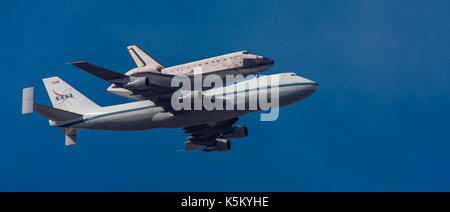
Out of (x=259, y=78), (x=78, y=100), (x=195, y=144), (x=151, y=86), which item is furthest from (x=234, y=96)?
(x=78, y=100)

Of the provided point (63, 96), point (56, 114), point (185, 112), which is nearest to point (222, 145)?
point (185, 112)

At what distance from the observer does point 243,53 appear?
6341 cm

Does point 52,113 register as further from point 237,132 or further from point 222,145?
point 237,132

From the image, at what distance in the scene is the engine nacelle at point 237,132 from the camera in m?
63.5

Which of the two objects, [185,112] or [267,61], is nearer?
[185,112]

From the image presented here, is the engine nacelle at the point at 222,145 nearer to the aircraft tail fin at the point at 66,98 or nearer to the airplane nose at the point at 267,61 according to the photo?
the airplane nose at the point at 267,61

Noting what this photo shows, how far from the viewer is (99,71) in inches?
1943

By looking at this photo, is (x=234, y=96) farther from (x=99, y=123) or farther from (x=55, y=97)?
(x=55, y=97)

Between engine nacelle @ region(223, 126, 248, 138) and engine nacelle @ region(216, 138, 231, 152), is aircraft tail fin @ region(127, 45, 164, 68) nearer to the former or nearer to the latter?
engine nacelle @ region(216, 138, 231, 152)

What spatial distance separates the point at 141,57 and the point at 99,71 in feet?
85.3

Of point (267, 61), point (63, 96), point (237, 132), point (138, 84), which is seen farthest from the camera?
point (237, 132)

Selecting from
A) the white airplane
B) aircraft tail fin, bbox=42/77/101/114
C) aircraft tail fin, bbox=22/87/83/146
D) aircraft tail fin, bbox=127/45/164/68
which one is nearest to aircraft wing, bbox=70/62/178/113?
the white airplane

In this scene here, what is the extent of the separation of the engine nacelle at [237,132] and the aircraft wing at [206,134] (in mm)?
467

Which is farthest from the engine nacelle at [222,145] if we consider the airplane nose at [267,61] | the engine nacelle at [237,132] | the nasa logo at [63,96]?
the nasa logo at [63,96]
